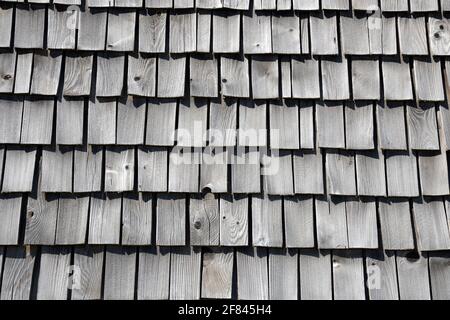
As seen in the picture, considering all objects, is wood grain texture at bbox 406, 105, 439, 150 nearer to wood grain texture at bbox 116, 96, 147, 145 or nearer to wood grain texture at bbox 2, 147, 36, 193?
wood grain texture at bbox 116, 96, 147, 145

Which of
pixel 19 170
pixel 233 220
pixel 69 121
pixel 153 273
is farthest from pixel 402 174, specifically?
pixel 19 170

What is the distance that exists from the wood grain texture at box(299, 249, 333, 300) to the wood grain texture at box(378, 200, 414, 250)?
32 cm

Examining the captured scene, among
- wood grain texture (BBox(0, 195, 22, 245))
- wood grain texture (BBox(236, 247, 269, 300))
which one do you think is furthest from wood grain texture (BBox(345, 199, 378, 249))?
wood grain texture (BBox(0, 195, 22, 245))

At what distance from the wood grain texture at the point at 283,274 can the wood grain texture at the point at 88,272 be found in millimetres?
870

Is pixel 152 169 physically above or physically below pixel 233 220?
above

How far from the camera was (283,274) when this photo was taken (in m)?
2.60

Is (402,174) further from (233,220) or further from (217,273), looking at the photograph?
(217,273)

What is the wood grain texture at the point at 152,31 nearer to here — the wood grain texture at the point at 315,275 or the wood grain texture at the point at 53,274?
the wood grain texture at the point at 53,274

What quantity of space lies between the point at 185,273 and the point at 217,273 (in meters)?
0.16

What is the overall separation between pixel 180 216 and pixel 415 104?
1375 mm

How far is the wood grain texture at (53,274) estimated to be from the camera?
101 inches

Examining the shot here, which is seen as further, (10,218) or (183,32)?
(183,32)

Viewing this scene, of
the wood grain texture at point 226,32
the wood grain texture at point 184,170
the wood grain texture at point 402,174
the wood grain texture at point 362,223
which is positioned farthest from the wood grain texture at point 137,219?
the wood grain texture at point 402,174
